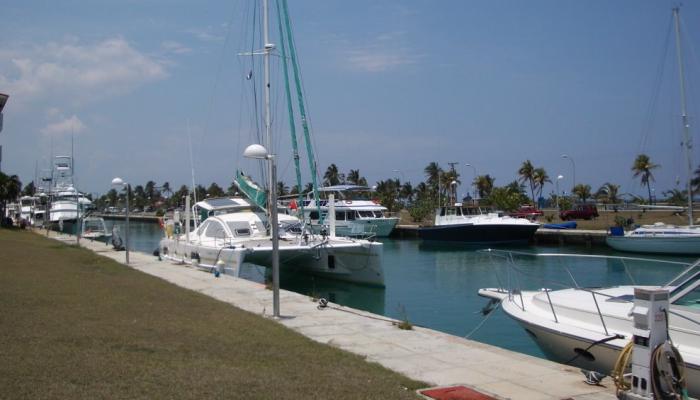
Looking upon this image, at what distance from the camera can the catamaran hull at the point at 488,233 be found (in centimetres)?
4891

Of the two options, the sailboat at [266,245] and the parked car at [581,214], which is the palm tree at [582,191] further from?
A: the sailboat at [266,245]

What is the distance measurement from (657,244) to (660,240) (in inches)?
15.2

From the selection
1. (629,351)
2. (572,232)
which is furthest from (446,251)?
(629,351)

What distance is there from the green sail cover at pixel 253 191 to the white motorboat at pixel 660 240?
25462 mm

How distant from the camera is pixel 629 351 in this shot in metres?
7.29

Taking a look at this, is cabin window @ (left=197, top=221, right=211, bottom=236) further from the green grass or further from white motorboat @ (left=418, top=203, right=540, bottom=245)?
white motorboat @ (left=418, top=203, right=540, bottom=245)

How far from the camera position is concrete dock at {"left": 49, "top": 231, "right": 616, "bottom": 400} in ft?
25.2

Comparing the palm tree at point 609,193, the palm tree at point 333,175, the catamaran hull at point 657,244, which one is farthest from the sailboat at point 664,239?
the palm tree at point 333,175

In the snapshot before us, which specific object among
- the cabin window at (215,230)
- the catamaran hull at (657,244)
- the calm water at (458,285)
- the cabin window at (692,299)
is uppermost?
the cabin window at (215,230)

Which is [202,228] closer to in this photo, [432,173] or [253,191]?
[253,191]

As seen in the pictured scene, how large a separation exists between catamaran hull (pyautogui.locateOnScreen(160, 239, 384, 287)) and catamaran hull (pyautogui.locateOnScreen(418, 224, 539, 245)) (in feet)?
84.8

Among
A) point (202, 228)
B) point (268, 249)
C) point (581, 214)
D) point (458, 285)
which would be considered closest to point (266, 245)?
point (268, 249)

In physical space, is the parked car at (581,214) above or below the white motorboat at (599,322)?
above

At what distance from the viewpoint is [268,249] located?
22562mm
